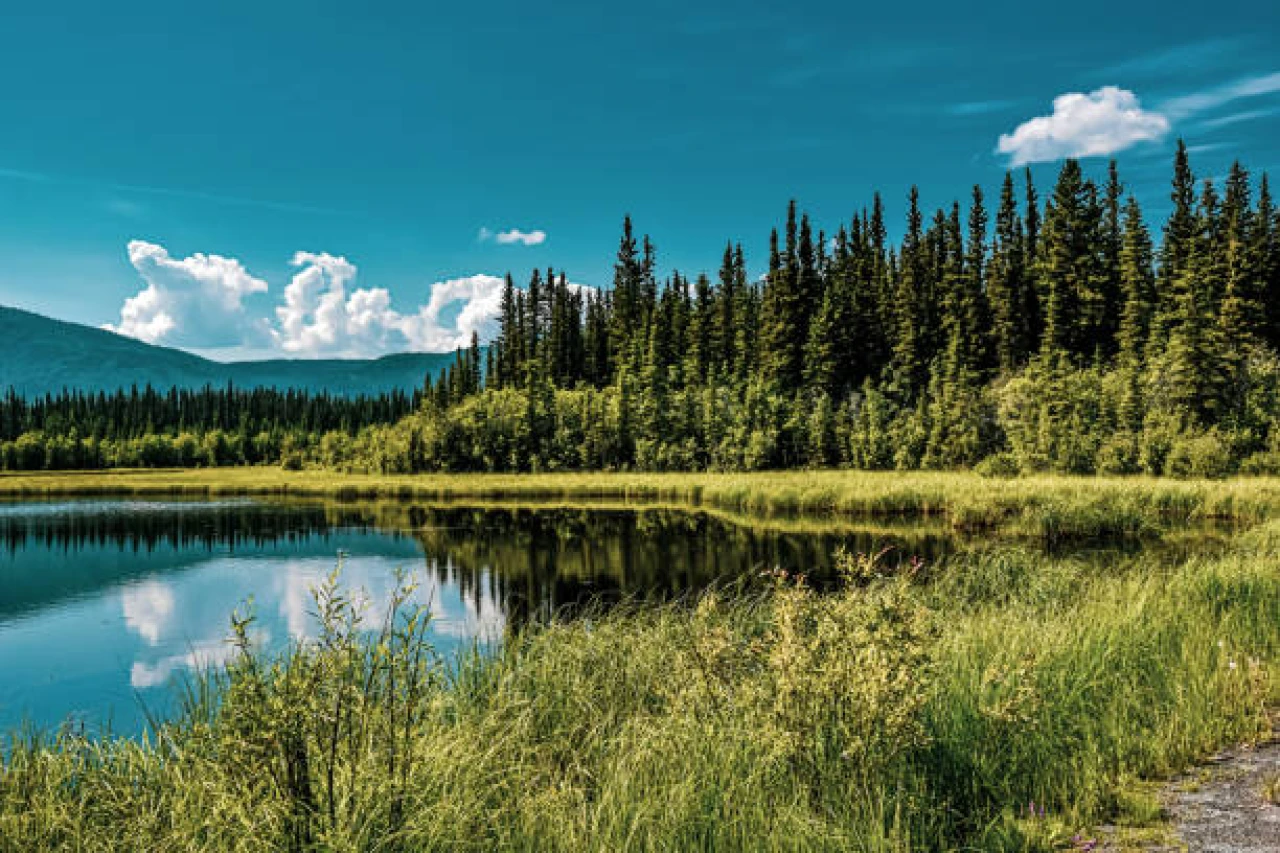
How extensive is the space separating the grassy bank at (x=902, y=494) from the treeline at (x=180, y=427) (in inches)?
1516

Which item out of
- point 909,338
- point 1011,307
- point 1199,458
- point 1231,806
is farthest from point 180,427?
point 1231,806

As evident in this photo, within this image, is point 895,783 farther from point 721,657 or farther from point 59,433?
point 59,433

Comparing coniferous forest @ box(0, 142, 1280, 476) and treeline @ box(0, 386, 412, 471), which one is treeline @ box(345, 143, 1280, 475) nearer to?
coniferous forest @ box(0, 142, 1280, 476)

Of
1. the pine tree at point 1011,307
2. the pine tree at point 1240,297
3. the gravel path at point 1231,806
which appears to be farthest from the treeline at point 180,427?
the gravel path at point 1231,806

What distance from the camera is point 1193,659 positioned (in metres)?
8.33

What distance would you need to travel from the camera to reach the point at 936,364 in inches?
2928

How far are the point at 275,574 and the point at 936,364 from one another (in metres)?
62.1

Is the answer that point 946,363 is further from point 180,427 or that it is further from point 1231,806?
point 180,427

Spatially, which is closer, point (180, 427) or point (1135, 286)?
point (1135, 286)

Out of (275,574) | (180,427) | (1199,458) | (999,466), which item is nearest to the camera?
(275,574)

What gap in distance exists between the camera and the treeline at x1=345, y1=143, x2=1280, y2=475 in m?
53.3

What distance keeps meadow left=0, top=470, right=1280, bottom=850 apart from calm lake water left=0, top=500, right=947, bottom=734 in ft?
6.29

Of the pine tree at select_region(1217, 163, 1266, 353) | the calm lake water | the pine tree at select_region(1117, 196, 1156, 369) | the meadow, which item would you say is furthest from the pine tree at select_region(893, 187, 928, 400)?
the meadow

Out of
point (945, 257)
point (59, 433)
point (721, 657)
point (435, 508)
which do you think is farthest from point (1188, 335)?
point (59, 433)
